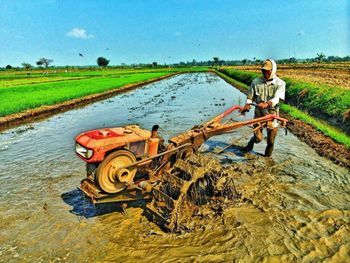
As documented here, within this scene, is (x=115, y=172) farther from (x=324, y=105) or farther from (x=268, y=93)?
(x=324, y=105)

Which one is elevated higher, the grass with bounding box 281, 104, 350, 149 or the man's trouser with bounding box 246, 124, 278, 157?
the man's trouser with bounding box 246, 124, 278, 157

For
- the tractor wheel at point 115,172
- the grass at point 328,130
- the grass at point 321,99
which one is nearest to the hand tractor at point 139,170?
the tractor wheel at point 115,172

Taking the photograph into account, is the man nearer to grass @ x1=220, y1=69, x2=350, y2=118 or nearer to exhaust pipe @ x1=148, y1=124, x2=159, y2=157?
exhaust pipe @ x1=148, y1=124, x2=159, y2=157

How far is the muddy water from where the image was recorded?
12.2 ft

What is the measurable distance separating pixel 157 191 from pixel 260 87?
3646mm

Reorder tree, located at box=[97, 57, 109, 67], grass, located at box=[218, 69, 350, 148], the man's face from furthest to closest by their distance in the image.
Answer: tree, located at box=[97, 57, 109, 67] < grass, located at box=[218, 69, 350, 148] < the man's face

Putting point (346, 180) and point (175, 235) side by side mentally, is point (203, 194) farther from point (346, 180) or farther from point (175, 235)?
point (346, 180)

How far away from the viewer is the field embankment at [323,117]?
7645 mm

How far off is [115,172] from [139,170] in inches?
22.1

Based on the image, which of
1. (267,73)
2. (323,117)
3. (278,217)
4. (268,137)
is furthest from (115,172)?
(323,117)

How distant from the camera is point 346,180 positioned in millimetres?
5809

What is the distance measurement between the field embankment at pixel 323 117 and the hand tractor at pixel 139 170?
13.4ft

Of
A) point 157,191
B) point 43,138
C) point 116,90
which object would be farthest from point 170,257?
point 116,90

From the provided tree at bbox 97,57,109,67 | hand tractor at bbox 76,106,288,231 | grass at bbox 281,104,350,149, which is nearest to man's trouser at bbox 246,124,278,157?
grass at bbox 281,104,350,149
